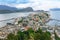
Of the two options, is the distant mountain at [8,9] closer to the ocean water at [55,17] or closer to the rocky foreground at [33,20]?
the rocky foreground at [33,20]

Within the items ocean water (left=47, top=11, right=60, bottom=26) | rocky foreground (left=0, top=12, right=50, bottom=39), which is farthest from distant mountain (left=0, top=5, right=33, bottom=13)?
ocean water (left=47, top=11, right=60, bottom=26)

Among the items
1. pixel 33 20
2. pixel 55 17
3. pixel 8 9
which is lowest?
pixel 33 20

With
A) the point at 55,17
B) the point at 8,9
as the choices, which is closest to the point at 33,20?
the point at 55,17

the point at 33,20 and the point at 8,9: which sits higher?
the point at 8,9

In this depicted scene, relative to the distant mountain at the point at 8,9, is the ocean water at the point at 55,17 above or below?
below

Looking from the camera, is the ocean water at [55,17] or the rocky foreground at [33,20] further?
the rocky foreground at [33,20]

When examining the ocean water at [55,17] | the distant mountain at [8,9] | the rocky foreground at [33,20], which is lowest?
the rocky foreground at [33,20]

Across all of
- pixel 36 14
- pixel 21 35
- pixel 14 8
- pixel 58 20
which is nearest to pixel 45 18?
pixel 36 14

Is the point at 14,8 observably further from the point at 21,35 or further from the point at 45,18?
the point at 21,35

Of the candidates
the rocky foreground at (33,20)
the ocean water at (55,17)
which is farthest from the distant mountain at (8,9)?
the ocean water at (55,17)

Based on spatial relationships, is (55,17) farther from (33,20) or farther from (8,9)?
(8,9)

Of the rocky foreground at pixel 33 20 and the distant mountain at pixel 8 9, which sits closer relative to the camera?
the distant mountain at pixel 8 9
